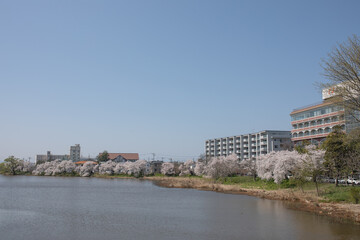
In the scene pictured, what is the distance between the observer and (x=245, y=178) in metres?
57.0

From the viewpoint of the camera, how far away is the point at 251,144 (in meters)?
100

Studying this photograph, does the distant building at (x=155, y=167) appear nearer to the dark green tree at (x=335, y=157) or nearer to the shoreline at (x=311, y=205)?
the shoreline at (x=311, y=205)

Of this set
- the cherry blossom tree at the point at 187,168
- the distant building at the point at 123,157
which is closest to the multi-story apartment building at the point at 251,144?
the cherry blossom tree at the point at 187,168

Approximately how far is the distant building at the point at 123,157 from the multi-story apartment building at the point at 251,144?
38.8m

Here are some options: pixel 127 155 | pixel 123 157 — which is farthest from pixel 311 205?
pixel 127 155

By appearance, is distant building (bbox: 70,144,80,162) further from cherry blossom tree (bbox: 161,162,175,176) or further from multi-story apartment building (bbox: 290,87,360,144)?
multi-story apartment building (bbox: 290,87,360,144)

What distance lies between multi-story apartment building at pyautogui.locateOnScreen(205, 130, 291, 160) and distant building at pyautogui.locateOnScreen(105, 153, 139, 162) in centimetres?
3884

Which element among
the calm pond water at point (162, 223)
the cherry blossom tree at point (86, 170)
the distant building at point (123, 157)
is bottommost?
the cherry blossom tree at point (86, 170)

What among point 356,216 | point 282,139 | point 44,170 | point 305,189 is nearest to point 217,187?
point 305,189

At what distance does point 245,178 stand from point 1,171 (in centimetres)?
10202

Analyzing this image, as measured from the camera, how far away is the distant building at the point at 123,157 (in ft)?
438

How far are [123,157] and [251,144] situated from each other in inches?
2504

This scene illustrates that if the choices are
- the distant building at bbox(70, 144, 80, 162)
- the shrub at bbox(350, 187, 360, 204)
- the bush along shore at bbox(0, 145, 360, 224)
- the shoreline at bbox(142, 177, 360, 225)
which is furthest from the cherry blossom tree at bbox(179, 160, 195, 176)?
the distant building at bbox(70, 144, 80, 162)

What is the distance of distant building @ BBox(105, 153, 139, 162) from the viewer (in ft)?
438
